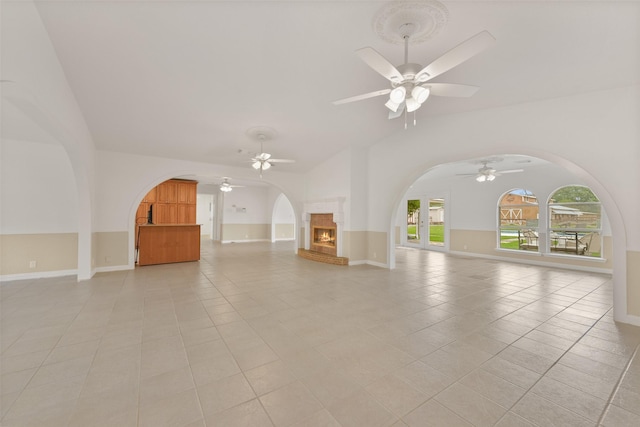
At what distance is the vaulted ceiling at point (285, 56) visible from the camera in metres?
2.47

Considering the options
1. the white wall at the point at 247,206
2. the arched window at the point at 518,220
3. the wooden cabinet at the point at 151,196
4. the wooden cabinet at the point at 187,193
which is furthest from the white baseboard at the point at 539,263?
the wooden cabinet at the point at 151,196

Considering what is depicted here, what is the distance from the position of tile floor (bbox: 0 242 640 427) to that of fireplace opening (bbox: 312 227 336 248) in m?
2.99

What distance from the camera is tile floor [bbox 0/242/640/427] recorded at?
1598mm

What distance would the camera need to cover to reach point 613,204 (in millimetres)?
3168

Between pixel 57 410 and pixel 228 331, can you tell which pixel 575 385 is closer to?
pixel 228 331

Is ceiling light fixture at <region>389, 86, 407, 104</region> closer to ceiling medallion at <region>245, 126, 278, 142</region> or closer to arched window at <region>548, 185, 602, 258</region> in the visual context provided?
ceiling medallion at <region>245, 126, 278, 142</region>

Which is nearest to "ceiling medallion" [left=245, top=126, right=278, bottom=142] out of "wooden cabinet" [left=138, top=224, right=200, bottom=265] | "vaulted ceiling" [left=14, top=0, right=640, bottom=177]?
"vaulted ceiling" [left=14, top=0, right=640, bottom=177]

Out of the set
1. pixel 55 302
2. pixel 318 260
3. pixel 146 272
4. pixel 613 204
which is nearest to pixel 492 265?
pixel 613 204

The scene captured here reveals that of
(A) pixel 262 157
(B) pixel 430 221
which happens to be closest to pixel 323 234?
(A) pixel 262 157

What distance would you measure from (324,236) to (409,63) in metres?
5.72

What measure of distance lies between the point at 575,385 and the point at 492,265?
5.59m

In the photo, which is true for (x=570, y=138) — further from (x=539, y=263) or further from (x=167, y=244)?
(x=167, y=244)

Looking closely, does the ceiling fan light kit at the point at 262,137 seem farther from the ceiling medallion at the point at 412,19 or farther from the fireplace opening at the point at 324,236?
the ceiling medallion at the point at 412,19

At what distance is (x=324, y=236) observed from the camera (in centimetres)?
765
